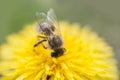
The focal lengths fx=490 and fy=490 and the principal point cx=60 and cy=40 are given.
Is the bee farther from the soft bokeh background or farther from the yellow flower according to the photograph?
the soft bokeh background

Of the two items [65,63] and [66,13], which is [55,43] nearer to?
[65,63]

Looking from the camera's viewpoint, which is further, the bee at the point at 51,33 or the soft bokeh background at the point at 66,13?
the soft bokeh background at the point at 66,13

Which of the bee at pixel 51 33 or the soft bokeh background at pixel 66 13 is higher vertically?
the soft bokeh background at pixel 66 13

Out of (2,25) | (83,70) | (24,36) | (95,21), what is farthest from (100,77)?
(2,25)

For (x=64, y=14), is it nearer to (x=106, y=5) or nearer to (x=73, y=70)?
(x=106, y=5)

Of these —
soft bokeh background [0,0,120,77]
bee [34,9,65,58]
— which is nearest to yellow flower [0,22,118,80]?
bee [34,9,65,58]

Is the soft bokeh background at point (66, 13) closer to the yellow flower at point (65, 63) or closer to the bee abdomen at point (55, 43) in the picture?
the yellow flower at point (65, 63)

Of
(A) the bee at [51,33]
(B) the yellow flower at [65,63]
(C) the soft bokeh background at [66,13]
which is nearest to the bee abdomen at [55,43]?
(A) the bee at [51,33]
